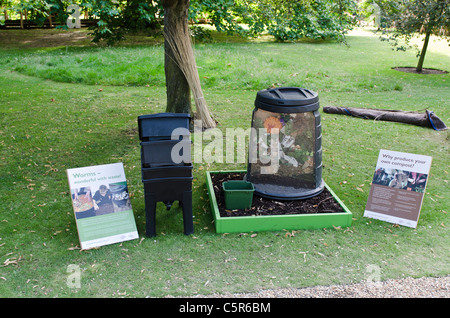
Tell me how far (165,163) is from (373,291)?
189cm

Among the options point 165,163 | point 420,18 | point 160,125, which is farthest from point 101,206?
point 420,18

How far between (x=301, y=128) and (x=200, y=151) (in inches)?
77.0

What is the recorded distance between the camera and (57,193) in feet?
13.9

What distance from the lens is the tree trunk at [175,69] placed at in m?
5.44

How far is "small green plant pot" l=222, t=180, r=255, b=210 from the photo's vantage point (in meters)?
3.69

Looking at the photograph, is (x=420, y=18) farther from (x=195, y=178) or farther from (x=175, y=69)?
(x=195, y=178)

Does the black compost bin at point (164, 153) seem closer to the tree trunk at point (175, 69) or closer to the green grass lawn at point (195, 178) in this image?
the green grass lawn at point (195, 178)

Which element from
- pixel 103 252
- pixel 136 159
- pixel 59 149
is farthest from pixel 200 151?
pixel 103 252

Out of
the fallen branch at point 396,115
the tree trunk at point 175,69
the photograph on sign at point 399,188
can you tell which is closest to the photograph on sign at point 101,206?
the photograph on sign at point 399,188

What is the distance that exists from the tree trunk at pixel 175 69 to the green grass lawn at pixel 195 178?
31.3 inches

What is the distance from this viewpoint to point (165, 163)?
10.9 ft

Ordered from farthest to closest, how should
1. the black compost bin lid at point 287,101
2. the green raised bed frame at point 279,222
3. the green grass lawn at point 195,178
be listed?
the black compost bin lid at point 287,101 → the green raised bed frame at point 279,222 → the green grass lawn at point 195,178

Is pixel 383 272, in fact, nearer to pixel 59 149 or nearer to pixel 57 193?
pixel 57 193
